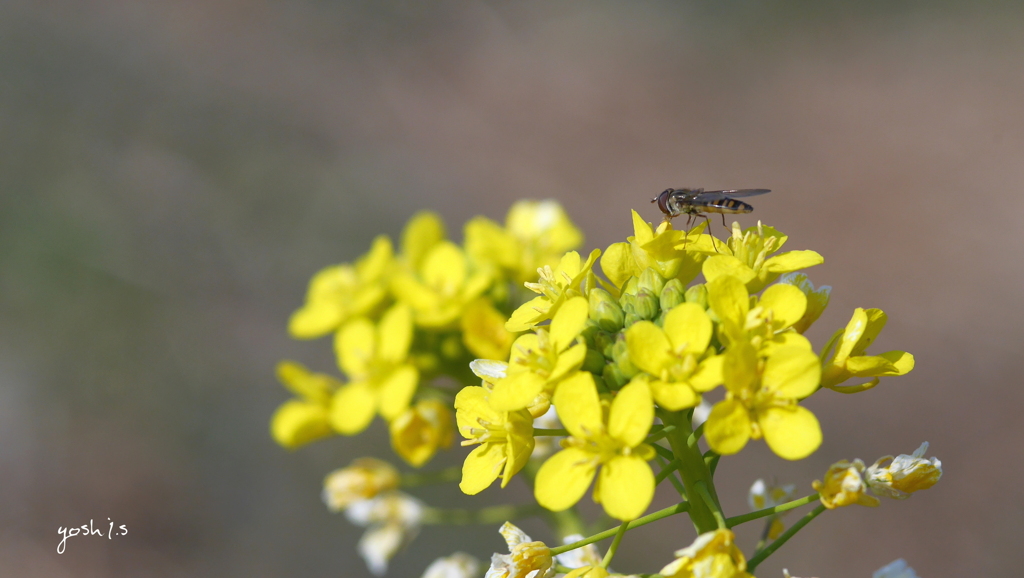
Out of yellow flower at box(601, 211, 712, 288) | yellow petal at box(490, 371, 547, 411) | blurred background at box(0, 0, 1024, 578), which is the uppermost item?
blurred background at box(0, 0, 1024, 578)

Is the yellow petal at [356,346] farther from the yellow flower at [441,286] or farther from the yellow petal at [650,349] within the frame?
the yellow petal at [650,349]

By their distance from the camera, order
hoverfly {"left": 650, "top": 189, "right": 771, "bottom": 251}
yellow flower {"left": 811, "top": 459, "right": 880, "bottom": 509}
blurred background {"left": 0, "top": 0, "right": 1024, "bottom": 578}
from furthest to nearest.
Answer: blurred background {"left": 0, "top": 0, "right": 1024, "bottom": 578}, hoverfly {"left": 650, "top": 189, "right": 771, "bottom": 251}, yellow flower {"left": 811, "top": 459, "right": 880, "bottom": 509}

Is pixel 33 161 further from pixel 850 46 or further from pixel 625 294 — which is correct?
pixel 850 46

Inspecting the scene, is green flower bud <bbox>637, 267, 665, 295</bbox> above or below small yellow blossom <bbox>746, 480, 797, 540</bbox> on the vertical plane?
above

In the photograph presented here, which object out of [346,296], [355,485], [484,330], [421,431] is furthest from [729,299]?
[355,485]

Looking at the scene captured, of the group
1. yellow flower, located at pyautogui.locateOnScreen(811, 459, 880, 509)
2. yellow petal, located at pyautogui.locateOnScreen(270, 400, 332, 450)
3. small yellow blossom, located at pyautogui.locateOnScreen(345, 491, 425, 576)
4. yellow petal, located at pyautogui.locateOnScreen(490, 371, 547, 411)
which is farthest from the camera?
small yellow blossom, located at pyautogui.locateOnScreen(345, 491, 425, 576)

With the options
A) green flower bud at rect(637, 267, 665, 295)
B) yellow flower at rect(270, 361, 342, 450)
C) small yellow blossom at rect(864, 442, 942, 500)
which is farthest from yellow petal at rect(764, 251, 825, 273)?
yellow flower at rect(270, 361, 342, 450)

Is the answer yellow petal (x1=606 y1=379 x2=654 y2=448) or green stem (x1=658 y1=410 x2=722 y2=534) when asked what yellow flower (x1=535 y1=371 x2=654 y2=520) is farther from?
green stem (x1=658 y1=410 x2=722 y2=534)

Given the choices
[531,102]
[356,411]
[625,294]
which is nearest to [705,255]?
[625,294]

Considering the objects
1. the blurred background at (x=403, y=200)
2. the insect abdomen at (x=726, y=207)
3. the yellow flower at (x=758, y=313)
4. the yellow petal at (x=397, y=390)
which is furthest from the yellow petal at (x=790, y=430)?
the blurred background at (x=403, y=200)
